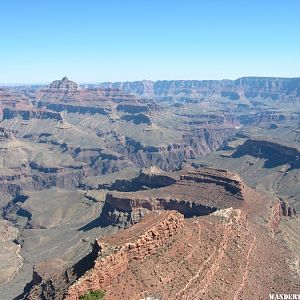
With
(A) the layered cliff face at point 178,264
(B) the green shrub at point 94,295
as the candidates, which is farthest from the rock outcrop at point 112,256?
(B) the green shrub at point 94,295

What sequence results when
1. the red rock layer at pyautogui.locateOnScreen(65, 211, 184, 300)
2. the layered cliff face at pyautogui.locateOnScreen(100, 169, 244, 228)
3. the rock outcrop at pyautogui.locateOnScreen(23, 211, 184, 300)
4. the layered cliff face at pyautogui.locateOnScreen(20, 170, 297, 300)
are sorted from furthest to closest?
1. the layered cliff face at pyautogui.locateOnScreen(100, 169, 244, 228)
2. the layered cliff face at pyautogui.locateOnScreen(20, 170, 297, 300)
3. the rock outcrop at pyautogui.locateOnScreen(23, 211, 184, 300)
4. the red rock layer at pyautogui.locateOnScreen(65, 211, 184, 300)

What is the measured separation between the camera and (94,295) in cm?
5778

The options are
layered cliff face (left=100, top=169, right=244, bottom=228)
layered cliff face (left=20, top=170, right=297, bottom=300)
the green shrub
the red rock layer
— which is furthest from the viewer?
layered cliff face (left=100, top=169, right=244, bottom=228)

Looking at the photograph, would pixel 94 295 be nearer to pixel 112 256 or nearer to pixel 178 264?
pixel 112 256

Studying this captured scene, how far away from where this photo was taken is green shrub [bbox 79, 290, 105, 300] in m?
57.2

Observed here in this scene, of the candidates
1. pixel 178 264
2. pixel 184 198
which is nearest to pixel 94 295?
pixel 178 264

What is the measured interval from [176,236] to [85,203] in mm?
117302

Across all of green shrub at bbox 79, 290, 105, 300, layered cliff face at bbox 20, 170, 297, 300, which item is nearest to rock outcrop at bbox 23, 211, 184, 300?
layered cliff face at bbox 20, 170, 297, 300

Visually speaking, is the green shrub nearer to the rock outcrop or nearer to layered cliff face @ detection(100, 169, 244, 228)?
the rock outcrop

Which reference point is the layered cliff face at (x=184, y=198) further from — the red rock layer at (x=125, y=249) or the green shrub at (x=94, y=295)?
the green shrub at (x=94, y=295)

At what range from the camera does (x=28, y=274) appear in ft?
423

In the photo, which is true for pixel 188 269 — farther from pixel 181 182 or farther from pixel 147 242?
pixel 181 182

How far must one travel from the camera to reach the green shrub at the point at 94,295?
57159 mm

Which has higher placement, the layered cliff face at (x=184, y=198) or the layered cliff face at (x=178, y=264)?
the layered cliff face at (x=178, y=264)
